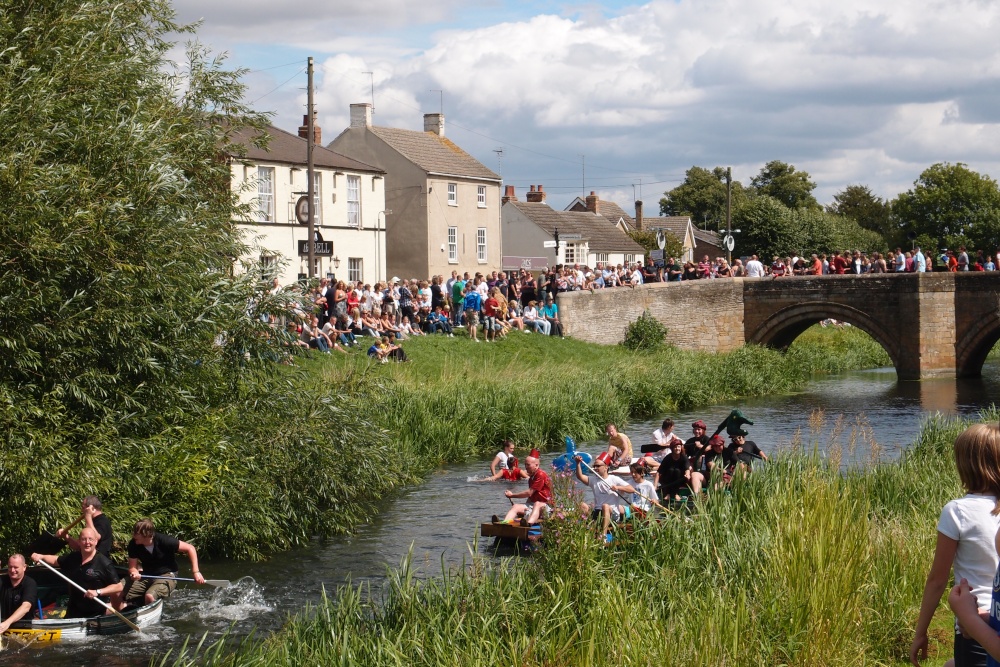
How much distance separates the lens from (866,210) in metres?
85.0

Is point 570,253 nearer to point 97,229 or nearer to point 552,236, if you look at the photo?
point 552,236

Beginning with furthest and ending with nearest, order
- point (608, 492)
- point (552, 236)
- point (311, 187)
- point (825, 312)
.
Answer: point (552, 236) < point (825, 312) < point (311, 187) < point (608, 492)

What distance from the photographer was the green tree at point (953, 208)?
71.2 m

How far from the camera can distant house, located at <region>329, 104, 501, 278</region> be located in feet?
144

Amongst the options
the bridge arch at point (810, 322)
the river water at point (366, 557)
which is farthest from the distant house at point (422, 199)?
the river water at point (366, 557)

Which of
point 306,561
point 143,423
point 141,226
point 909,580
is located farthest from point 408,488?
point 909,580

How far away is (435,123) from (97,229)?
129 ft

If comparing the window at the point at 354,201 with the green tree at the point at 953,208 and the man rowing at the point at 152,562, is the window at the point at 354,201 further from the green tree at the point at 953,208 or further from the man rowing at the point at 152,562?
the green tree at the point at 953,208

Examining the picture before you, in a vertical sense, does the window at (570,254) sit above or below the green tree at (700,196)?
below

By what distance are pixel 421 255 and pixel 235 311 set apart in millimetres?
31192

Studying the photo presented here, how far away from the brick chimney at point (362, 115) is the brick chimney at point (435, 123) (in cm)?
514

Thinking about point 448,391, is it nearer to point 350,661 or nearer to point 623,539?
point 623,539

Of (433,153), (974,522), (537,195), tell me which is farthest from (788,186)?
(974,522)

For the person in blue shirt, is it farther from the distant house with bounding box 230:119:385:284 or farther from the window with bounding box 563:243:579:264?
the window with bounding box 563:243:579:264
